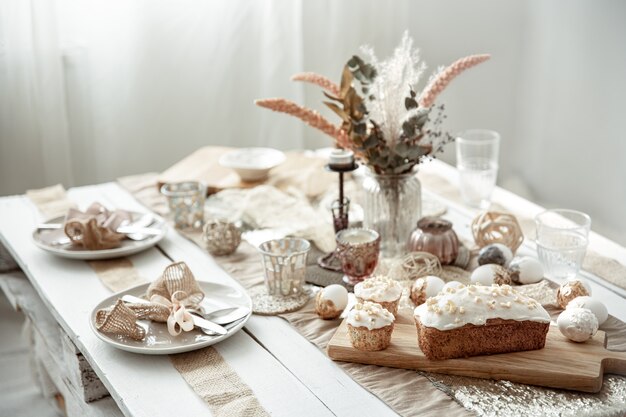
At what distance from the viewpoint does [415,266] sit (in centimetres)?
181

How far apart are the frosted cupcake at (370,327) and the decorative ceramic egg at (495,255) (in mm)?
434

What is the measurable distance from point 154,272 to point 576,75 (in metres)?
2.03

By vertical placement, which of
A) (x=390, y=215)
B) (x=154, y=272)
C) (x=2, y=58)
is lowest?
(x=154, y=272)

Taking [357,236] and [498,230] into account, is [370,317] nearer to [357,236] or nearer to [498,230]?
[357,236]

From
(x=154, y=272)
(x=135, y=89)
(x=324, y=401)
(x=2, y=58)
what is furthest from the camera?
(x=135, y=89)

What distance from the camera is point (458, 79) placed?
3.91 meters

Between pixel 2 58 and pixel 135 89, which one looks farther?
pixel 135 89

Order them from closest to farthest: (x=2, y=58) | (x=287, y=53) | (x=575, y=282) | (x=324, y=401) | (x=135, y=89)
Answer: (x=324, y=401)
(x=575, y=282)
(x=2, y=58)
(x=135, y=89)
(x=287, y=53)

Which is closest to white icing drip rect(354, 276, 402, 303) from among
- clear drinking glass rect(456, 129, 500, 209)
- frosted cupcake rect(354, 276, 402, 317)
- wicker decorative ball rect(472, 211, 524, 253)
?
frosted cupcake rect(354, 276, 402, 317)

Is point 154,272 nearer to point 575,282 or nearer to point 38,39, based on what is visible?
point 575,282

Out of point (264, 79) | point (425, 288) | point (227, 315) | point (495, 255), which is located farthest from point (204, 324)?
point (264, 79)

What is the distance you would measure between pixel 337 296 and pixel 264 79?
2.24 metres

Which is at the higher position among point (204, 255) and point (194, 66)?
point (194, 66)

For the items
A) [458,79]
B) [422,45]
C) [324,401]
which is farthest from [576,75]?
[324,401]
